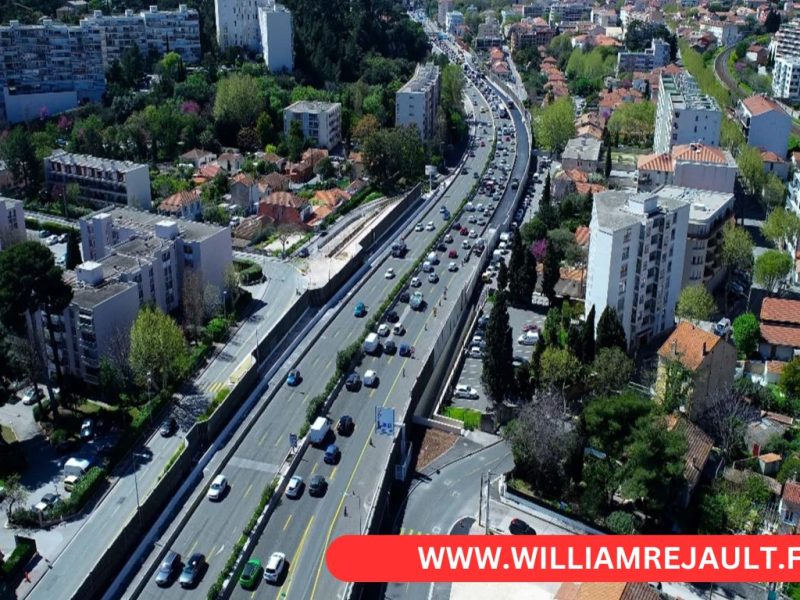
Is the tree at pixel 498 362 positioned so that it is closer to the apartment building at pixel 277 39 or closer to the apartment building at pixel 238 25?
the apartment building at pixel 277 39

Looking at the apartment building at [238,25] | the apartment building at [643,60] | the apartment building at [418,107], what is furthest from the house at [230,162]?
the apartment building at [643,60]

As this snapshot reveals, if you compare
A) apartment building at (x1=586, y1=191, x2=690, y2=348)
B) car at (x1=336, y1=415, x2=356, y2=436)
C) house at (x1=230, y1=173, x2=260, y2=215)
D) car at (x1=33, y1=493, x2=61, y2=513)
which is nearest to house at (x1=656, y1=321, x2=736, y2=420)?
apartment building at (x1=586, y1=191, x2=690, y2=348)

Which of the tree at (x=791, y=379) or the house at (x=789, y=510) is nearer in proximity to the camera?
the house at (x=789, y=510)

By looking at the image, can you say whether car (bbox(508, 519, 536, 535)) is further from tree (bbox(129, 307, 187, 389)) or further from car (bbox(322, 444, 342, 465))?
tree (bbox(129, 307, 187, 389))

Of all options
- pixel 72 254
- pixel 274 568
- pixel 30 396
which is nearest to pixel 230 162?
pixel 72 254

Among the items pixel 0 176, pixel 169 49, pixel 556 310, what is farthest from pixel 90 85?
pixel 556 310
